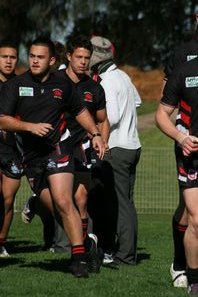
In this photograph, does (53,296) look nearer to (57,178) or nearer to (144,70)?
(57,178)

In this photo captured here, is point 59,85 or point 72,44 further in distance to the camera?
point 72,44

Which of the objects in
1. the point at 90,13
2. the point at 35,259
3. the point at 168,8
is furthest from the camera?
the point at 168,8

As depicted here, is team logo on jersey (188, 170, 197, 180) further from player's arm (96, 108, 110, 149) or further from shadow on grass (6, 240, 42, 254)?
shadow on grass (6, 240, 42, 254)

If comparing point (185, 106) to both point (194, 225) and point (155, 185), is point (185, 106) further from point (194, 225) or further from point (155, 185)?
point (155, 185)

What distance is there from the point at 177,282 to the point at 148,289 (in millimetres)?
451

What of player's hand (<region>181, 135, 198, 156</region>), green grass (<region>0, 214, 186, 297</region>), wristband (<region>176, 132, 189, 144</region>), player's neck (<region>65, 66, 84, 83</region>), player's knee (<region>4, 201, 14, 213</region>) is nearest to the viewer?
player's hand (<region>181, 135, 198, 156</region>)

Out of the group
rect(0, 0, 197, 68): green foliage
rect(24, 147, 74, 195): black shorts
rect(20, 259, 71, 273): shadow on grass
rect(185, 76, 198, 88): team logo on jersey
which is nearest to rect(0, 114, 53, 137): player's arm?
rect(24, 147, 74, 195): black shorts

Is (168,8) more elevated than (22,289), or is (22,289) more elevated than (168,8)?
(22,289)

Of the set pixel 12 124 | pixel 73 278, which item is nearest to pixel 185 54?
pixel 12 124

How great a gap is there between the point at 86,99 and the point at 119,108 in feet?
1.74

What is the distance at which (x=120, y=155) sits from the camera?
10562 millimetres

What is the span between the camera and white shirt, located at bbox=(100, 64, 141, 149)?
34.7 feet

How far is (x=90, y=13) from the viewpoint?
4962 cm

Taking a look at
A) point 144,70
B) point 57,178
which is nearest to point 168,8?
point 144,70
